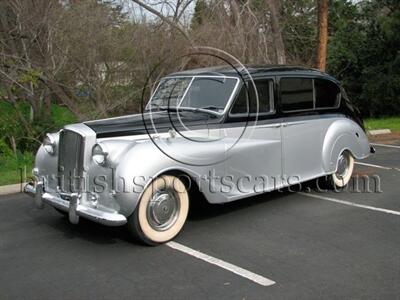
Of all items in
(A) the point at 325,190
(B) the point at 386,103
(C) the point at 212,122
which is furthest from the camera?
(B) the point at 386,103

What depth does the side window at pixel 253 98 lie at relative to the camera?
6.08 meters

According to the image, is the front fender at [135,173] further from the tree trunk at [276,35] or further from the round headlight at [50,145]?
the tree trunk at [276,35]

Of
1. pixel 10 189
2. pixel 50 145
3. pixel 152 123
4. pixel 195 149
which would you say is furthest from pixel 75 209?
pixel 10 189

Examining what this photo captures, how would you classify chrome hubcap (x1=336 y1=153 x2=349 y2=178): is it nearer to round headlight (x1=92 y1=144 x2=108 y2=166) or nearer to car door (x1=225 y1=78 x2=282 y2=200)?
car door (x1=225 y1=78 x2=282 y2=200)

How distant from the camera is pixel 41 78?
11.6 meters

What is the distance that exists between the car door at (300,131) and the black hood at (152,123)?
1112 millimetres

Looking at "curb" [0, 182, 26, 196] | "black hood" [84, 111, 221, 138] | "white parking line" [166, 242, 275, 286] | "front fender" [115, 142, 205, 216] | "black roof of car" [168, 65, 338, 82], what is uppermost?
"black roof of car" [168, 65, 338, 82]

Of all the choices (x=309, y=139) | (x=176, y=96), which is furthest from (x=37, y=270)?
(x=309, y=139)

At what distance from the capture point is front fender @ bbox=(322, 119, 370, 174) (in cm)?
704

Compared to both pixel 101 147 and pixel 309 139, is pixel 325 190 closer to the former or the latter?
pixel 309 139

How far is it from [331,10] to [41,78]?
13454mm

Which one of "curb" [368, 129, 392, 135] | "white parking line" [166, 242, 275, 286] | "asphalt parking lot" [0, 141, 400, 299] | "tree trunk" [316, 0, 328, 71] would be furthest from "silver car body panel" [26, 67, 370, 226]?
"tree trunk" [316, 0, 328, 71]

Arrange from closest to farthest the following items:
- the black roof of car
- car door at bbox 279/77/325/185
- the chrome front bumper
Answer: the chrome front bumper
the black roof of car
car door at bbox 279/77/325/185

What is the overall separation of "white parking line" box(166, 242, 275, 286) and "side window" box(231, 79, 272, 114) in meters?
1.70
